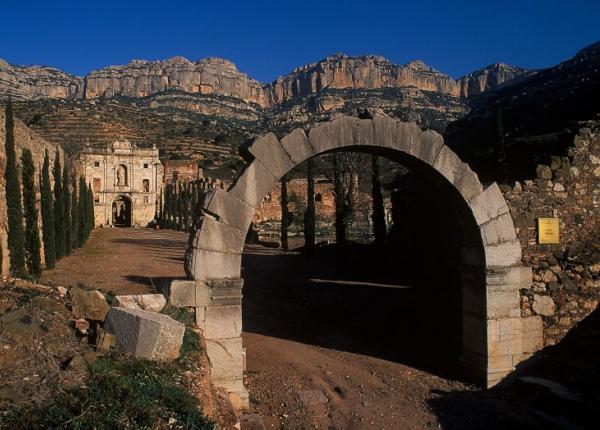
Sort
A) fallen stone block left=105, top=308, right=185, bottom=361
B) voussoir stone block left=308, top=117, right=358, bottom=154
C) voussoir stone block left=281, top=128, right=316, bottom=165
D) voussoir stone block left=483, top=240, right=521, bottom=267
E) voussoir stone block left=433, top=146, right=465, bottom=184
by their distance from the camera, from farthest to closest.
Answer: voussoir stone block left=483, top=240, right=521, bottom=267 < voussoir stone block left=433, top=146, right=465, bottom=184 < voussoir stone block left=308, top=117, right=358, bottom=154 < voussoir stone block left=281, top=128, right=316, bottom=165 < fallen stone block left=105, top=308, right=185, bottom=361

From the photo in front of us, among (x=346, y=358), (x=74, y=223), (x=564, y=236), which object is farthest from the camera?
(x=74, y=223)

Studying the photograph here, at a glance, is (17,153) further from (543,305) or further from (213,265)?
(543,305)

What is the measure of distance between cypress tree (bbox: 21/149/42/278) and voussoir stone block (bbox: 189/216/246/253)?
11115mm

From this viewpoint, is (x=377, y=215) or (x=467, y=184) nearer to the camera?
(x=467, y=184)

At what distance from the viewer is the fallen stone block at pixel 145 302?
6168 mm

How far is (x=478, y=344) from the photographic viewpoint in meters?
7.76

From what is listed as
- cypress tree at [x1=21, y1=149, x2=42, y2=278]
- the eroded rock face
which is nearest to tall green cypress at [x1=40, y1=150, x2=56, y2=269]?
cypress tree at [x1=21, y1=149, x2=42, y2=278]

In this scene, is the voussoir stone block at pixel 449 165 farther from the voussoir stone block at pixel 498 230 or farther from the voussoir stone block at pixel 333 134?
the voussoir stone block at pixel 333 134

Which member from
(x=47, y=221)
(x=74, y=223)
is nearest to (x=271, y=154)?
(x=47, y=221)

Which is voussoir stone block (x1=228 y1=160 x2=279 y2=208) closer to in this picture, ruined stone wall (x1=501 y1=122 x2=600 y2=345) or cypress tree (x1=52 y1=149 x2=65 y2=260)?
ruined stone wall (x1=501 y1=122 x2=600 y2=345)

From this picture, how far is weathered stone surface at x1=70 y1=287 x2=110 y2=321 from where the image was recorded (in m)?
6.04

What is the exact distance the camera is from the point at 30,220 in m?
16.0

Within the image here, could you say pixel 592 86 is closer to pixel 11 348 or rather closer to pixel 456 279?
pixel 456 279

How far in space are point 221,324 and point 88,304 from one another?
5.47ft
